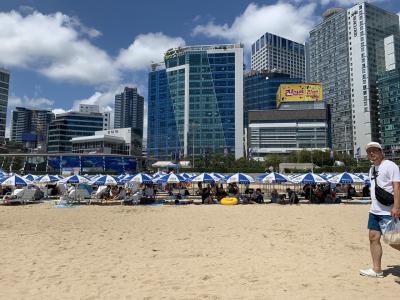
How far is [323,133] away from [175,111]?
156ft

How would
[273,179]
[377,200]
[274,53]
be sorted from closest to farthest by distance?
[377,200], [273,179], [274,53]

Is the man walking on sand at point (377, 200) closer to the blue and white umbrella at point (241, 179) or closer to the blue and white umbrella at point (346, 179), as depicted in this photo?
the blue and white umbrella at point (241, 179)

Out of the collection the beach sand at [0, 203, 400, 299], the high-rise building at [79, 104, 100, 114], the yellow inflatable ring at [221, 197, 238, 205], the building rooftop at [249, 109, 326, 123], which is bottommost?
the beach sand at [0, 203, 400, 299]

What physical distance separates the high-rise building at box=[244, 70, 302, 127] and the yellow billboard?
27456 millimetres

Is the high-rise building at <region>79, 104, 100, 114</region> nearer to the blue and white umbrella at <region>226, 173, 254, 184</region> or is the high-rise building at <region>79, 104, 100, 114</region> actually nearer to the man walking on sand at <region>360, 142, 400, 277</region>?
the blue and white umbrella at <region>226, 173, 254, 184</region>

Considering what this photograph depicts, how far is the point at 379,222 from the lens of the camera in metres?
4.87

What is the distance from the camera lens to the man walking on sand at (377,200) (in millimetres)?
4645

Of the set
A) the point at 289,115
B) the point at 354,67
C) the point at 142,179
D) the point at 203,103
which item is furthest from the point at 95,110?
the point at 142,179

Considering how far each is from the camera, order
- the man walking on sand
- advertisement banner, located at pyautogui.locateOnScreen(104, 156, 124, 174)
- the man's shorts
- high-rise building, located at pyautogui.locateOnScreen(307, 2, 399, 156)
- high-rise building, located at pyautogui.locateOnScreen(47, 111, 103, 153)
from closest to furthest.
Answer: the man walking on sand, the man's shorts, advertisement banner, located at pyautogui.locateOnScreen(104, 156, 124, 174), high-rise building, located at pyautogui.locateOnScreen(307, 2, 399, 156), high-rise building, located at pyautogui.locateOnScreen(47, 111, 103, 153)

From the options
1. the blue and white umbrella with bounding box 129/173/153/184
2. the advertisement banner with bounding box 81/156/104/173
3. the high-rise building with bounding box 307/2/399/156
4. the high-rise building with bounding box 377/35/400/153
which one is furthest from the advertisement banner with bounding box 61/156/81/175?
the high-rise building with bounding box 377/35/400/153

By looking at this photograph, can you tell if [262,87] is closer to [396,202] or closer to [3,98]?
[3,98]

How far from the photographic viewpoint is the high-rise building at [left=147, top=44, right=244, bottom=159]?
116m

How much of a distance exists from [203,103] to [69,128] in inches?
2296

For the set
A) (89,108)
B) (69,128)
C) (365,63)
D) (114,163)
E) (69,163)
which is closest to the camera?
(69,163)
